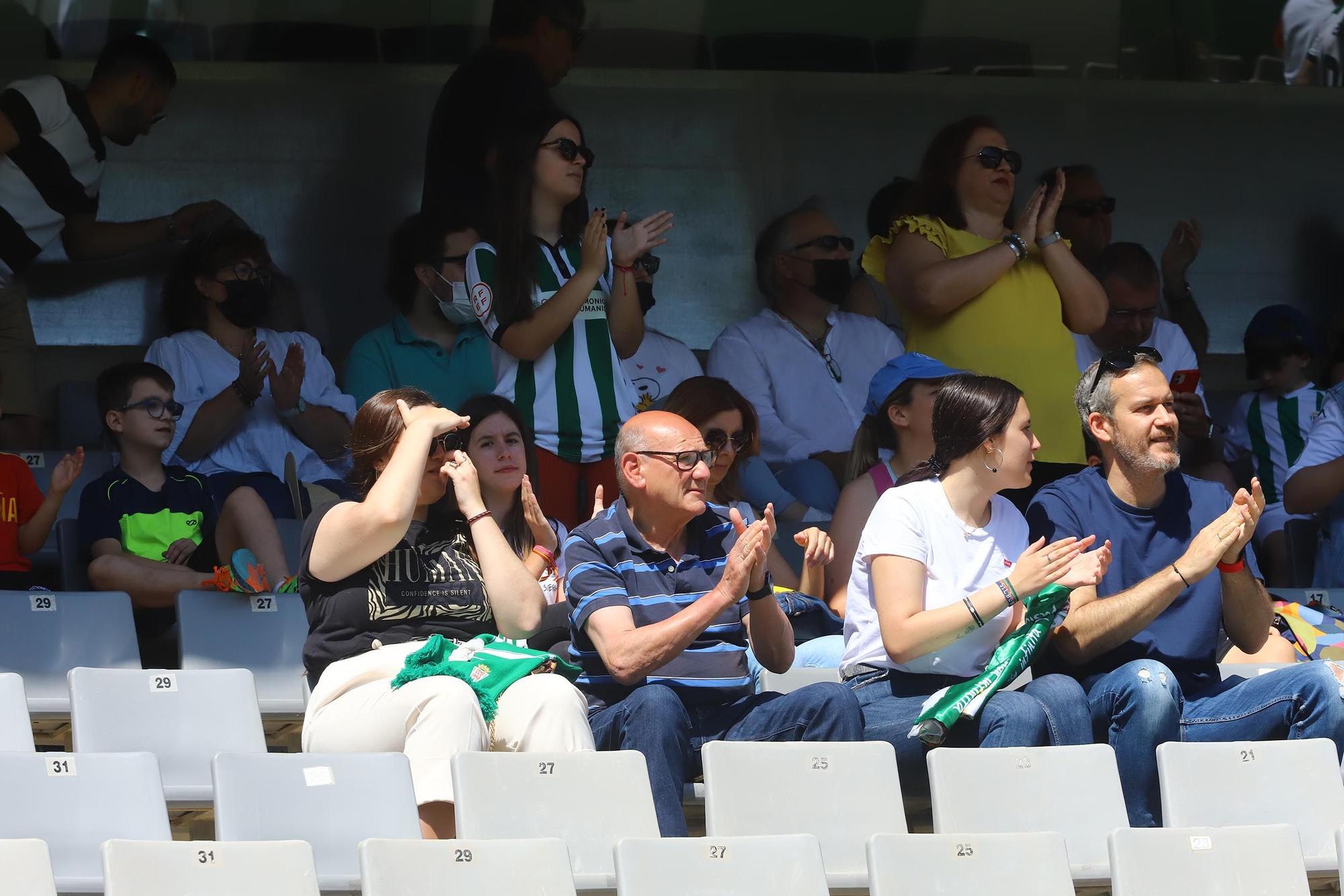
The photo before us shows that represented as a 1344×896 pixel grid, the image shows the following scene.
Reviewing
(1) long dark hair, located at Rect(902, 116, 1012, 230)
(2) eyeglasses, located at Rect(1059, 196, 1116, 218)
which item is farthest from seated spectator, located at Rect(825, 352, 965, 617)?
(2) eyeglasses, located at Rect(1059, 196, 1116, 218)

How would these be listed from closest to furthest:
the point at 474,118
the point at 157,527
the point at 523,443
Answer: the point at 523,443, the point at 157,527, the point at 474,118

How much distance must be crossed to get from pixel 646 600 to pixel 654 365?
2312 millimetres

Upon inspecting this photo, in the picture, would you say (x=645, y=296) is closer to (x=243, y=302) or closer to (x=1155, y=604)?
(x=243, y=302)

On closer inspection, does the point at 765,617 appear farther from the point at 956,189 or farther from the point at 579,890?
the point at 956,189

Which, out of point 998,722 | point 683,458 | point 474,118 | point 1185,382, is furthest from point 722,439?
point 1185,382

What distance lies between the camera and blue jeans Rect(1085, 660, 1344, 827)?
3.75 m

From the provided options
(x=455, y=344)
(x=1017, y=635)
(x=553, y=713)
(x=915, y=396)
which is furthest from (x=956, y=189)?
(x=553, y=713)

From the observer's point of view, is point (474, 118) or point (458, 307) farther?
point (474, 118)

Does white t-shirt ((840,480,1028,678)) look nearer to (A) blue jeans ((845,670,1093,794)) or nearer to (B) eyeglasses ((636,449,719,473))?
(A) blue jeans ((845,670,1093,794))

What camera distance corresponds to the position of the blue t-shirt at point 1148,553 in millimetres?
3988

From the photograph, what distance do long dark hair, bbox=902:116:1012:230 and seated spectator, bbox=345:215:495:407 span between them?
1373mm

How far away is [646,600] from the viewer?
12.5ft

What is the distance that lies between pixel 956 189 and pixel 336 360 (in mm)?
2435

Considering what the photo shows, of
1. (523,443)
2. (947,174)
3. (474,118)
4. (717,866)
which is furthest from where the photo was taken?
(474,118)
